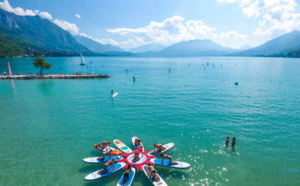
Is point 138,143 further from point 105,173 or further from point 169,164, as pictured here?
point 105,173

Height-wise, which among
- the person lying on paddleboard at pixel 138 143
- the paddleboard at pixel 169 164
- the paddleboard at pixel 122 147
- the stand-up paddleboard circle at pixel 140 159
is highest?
the person lying on paddleboard at pixel 138 143

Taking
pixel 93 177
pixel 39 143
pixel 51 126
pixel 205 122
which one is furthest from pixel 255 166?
pixel 51 126

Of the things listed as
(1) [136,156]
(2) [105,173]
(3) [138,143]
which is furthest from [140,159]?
(2) [105,173]

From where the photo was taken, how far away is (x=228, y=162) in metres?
20.6

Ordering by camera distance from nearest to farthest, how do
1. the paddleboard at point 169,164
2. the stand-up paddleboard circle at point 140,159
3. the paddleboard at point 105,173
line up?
the paddleboard at point 105,173
the paddleboard at point 169,164
the stand-up paddleboard circle at point 140,159

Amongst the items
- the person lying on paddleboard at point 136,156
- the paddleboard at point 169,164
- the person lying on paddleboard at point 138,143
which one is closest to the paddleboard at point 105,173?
the person lying on paddleboard at point 136,156

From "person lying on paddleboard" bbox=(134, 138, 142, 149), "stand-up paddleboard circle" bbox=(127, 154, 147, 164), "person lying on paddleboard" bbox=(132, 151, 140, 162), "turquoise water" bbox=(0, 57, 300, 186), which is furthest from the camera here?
"person lying on paddleboard" bbox=(134, 138, 142, 149)

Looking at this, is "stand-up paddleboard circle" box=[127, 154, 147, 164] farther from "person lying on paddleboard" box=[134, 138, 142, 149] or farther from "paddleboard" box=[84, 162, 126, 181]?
"person lying on paddleboard" box=[134, 138, 142, 149]

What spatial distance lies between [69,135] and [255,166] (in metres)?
28.0

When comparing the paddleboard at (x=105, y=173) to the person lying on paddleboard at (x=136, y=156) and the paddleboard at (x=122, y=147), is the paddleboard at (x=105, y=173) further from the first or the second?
the paddleboard at (x=122, y=147)

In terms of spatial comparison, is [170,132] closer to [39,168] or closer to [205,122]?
[205,122]

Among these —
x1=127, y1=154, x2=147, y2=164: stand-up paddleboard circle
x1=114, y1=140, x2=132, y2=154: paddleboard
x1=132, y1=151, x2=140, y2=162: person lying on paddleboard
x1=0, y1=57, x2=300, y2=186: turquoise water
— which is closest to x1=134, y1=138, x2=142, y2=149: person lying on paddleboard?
x1=114, y1=140, x2=132, y2=154: paddleboard

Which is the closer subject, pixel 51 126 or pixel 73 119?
pixel 51 126

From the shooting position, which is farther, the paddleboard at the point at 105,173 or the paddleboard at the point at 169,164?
the paddleboard at the point at 169,164
